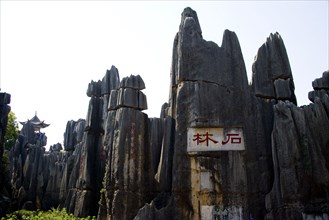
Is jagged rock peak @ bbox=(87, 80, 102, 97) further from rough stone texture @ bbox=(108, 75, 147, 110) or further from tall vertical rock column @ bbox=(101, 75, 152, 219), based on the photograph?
tall vertical rock column @ bbox=(101, 75, 152, 219)

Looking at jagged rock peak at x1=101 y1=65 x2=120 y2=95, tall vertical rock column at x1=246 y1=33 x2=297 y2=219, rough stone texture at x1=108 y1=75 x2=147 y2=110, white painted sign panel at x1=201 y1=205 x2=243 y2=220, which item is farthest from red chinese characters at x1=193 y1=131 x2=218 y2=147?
jagged rock peak at x1=101 y1=65 x2=120 y2=95

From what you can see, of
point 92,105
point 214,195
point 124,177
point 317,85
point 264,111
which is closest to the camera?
point 214,195

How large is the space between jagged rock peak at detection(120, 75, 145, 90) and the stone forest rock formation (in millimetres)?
34

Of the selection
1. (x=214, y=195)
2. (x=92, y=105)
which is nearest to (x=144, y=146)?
(x=214, y=195)

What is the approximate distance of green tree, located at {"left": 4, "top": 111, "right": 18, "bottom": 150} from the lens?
30.3m

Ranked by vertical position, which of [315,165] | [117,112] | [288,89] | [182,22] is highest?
[182,22]

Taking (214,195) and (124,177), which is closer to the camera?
(214,195)

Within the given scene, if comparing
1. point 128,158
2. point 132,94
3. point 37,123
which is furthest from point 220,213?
point 37,123

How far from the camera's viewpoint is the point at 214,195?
929 centimetres

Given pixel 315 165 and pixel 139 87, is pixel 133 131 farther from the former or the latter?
pixel 315 165

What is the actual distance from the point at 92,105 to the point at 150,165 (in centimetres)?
701

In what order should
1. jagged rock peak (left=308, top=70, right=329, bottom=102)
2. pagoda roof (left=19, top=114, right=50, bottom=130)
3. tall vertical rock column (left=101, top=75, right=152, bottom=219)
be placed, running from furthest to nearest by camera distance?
pagoda roof (left=19, top=114, right=50, bottom=130) < jagged rock peak (left=308, top=70, right=329, bottom=102) < tall vertical rock column (left=101, top=75, right=152, bottom=219)

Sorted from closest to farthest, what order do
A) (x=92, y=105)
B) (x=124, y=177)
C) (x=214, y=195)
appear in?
(x=214, y=195)
(x=124, y=177)
(x=92, y=105)

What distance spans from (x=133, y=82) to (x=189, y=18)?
108 inches
